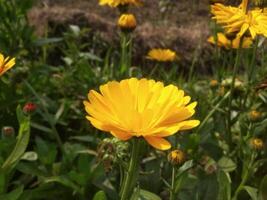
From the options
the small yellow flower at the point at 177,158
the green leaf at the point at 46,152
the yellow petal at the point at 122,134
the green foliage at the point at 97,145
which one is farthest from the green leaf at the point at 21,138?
the yellow petal at the point at 122,134

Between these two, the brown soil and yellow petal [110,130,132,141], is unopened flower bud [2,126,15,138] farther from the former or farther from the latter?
the brown soil

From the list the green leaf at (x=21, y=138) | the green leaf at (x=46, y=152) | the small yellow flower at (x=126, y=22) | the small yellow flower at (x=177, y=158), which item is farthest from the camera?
the small yellow flower at (x=126, y=22)

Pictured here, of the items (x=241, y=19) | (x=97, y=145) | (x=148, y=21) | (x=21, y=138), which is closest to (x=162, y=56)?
(x=97, y=145)

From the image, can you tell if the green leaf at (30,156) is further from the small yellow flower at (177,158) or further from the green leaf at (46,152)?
the small yellow flower at (177,158)

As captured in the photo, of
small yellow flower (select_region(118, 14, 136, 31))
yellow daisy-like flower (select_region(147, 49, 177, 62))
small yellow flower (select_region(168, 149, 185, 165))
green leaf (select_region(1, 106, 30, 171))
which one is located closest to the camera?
small yellow flower (select_region(168, 149, 185, 165))

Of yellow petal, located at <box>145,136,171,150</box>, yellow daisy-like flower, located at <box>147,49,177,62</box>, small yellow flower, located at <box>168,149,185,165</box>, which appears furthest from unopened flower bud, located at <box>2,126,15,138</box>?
yellow daisy-like flower, located at <box>147,49,177,62</box>

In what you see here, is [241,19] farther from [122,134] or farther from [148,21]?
[148,21]
